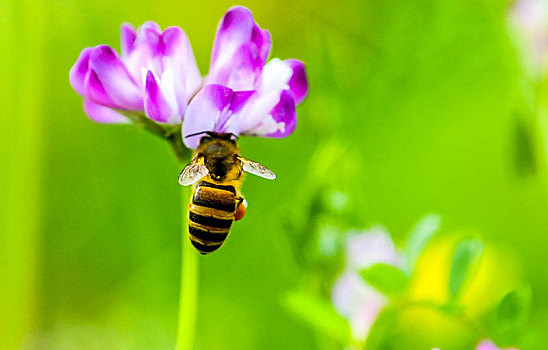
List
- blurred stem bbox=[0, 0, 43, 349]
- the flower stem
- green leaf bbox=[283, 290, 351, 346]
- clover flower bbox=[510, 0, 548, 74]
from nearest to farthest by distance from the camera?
1. the flower stem
2. green leaf bbox=[283, 290, 351, 346]
3. blurred stem bbox=[0, 0, 43, 349]
4. clover flower bbox=[510, 0, 548, 74]

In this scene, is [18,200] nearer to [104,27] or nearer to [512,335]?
[512,335]

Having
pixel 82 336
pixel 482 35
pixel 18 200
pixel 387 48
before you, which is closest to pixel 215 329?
pixel 82 336

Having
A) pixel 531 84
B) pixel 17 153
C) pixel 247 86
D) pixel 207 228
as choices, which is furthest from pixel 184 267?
pixel 531 84

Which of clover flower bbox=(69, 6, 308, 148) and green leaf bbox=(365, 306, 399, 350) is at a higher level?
clover flower bbox=(69, 6, 308, 148)

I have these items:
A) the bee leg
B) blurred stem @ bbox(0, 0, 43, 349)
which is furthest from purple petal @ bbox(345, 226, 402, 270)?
blurred stem @ bbox(0, 0, 43, 349)

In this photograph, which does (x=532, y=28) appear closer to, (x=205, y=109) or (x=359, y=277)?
(x=359, y=277)

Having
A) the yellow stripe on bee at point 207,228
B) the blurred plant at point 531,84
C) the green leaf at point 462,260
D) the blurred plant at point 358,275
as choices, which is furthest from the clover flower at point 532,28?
the yellow stripe on bee at point 207,228

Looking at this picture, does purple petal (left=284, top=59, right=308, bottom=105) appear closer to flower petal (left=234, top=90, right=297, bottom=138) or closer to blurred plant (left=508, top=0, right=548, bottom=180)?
flower petal (left=234, top=90, right=297, bottom=138)
